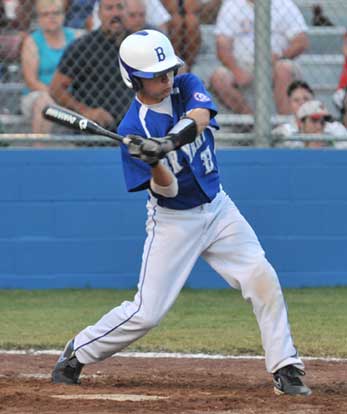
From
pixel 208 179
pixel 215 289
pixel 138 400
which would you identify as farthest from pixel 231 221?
pixel 215 289

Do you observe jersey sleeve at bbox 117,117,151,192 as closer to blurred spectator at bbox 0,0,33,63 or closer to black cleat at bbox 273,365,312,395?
black cleat at bbox 273,365,312,395

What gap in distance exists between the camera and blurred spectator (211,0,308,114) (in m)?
8.78

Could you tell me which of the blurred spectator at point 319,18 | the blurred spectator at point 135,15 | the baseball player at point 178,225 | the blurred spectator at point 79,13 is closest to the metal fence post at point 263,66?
the blurred spectator at point 319,18

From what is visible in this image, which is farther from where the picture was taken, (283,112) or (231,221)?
(283,112)

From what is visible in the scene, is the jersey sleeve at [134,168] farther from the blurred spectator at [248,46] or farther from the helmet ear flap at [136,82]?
the blurred spectator at [248,46]

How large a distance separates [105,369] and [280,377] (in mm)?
1328

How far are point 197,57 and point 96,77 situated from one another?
33.8 inches

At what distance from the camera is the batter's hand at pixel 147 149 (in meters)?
4.51

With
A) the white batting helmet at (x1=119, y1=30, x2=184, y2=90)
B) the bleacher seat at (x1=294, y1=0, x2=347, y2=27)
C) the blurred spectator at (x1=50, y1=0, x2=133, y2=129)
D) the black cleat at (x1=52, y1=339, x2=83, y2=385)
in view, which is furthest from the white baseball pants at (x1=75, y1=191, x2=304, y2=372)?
the bleacher seat at (x1=294, y1=0, x2=347, y2=27)

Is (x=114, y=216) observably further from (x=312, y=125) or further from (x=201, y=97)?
(x=201, y=97)

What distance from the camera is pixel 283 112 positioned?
8852 mm

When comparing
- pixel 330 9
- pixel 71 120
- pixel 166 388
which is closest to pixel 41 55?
pixel 330 9

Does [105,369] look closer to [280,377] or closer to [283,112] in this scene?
[280,377]

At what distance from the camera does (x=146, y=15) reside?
8742 mm
